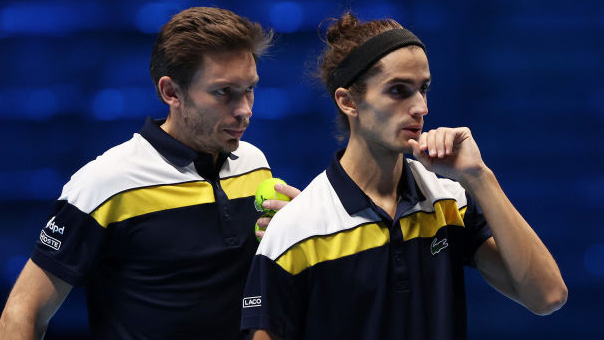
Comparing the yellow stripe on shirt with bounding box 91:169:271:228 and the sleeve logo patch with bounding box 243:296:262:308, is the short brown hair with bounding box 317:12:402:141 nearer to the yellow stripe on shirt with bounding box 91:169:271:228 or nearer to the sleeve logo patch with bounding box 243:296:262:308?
the yellow stripe on shirt with bounding box 91:169:271:228

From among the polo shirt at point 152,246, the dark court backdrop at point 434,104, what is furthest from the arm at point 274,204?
the dark court backdrop at point 434,104

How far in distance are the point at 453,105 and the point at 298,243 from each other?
272 cm

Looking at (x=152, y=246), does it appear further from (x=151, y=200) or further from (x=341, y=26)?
(x=341, y=26)

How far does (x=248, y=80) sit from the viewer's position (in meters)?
2.66

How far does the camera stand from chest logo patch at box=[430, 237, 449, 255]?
2.20 m

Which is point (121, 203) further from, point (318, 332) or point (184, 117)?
point (318, 332)

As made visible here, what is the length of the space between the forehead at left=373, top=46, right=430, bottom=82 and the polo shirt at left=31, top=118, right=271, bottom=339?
0.70 meters

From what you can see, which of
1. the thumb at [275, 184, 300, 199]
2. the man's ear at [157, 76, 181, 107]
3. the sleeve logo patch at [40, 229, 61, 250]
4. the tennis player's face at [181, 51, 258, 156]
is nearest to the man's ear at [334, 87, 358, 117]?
the thumb at [275, 184, 300, 199]

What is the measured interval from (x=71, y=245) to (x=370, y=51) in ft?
3.31

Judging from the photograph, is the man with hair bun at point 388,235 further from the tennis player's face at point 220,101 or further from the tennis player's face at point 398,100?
the tennis player's face at point 220,101

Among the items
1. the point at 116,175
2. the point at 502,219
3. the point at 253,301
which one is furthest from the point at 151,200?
the point at 502,219

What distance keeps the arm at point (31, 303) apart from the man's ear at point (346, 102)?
945 millimetres

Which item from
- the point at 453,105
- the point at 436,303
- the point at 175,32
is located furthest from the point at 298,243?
the point at 453,105

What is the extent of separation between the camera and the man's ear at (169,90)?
274 centimetres
